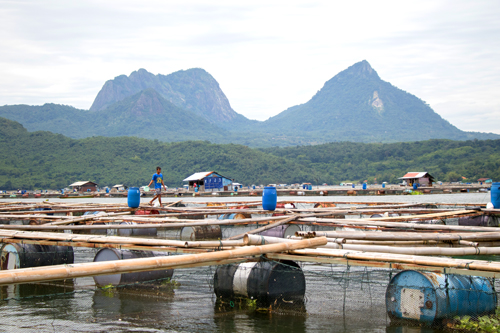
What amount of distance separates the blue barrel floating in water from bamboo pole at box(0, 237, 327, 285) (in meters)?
1.48

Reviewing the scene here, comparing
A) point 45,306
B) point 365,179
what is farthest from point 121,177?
point 45,306

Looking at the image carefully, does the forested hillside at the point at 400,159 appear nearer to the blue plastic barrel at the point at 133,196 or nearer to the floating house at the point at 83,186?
the floating house at the point at 83,186

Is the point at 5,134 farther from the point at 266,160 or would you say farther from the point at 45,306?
the point at 45,306

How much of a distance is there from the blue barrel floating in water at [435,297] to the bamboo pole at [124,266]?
1481 millimetres

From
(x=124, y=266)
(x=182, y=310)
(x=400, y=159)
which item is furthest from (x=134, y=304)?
(x=400, y=159)

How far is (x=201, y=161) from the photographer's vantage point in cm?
15100

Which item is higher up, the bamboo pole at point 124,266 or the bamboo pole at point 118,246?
the bamboo pole at point 124,266

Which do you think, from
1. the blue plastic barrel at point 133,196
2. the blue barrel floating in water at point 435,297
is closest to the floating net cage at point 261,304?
the blue barrel floating in water at point 435,297

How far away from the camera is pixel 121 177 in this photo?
13575 centimetres

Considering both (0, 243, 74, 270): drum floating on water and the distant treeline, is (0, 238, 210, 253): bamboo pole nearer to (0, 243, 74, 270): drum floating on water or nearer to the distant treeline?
(0, 243, 74, 270): drum floating on water

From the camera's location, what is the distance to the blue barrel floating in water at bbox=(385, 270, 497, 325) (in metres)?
7.35

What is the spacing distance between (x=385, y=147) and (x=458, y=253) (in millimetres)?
166814

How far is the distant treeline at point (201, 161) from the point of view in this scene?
126750mm

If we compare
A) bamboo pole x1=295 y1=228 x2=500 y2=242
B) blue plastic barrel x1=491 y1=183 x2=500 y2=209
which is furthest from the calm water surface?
blue plastic barrel x1=491 y1=183 x2=500 y2=209
